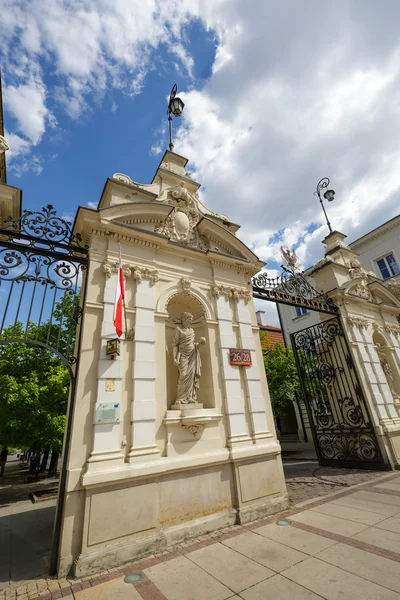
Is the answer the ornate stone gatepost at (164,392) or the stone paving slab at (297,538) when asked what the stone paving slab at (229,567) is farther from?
the stone paving slab at (297,538)

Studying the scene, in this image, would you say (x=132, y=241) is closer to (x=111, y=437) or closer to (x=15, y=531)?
(x=111, y=437)

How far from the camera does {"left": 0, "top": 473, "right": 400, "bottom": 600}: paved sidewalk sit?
334 centimetres

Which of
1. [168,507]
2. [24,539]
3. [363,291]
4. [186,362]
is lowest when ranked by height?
[24,539]

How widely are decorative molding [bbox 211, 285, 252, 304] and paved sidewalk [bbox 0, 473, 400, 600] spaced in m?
4.90

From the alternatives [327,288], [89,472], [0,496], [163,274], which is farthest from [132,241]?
[0,496]

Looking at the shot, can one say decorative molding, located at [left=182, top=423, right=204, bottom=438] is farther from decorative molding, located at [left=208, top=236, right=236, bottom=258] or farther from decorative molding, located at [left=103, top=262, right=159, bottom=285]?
decorative molding, located at [left=208, top=236, right=236, bottom=258]

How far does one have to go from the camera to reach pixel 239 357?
6.77 metres

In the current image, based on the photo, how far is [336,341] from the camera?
35.0 feet

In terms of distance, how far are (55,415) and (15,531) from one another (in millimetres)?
4883

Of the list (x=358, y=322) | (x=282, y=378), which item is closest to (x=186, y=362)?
(x=358, y=322)

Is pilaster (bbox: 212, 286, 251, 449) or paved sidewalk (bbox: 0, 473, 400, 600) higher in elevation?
pilaster (bbox: 212, 286, 251, 449)

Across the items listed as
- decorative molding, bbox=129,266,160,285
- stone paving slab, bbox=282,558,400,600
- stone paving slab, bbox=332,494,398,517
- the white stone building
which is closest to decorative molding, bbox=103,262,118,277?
decorative molding, bbox=129,266,160,285

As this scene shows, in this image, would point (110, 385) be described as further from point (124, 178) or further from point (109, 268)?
point (124, 178)

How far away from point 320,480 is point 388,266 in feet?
54.7
